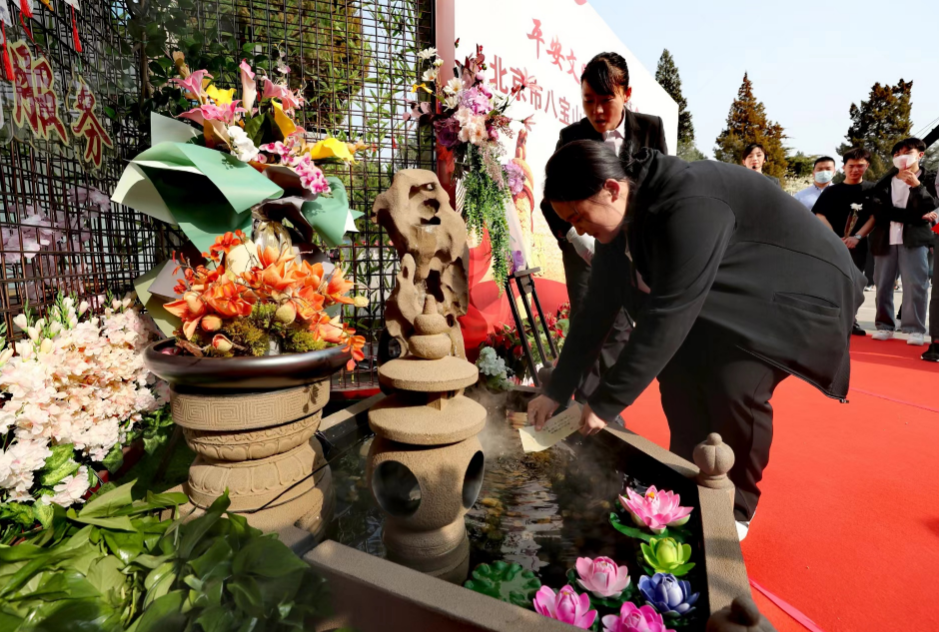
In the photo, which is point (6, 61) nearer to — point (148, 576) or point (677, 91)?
point (148, 576)

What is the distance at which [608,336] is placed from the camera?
7.58 ft

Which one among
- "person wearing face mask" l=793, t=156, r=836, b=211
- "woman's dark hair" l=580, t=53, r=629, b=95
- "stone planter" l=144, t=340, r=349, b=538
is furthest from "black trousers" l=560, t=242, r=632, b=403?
"person wearing face mask" l=793, t=156, r=836, b=211

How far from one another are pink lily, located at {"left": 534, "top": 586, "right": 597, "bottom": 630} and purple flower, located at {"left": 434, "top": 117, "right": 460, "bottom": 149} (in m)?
1.98

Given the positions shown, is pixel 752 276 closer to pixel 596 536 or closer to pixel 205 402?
pixel 596 536

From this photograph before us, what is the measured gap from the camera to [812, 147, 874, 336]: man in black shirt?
15.8 ft

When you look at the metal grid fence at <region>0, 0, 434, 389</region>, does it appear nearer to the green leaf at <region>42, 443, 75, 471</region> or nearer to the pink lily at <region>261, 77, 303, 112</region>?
the pink lily at <region>261, 77, 303, 112</region>

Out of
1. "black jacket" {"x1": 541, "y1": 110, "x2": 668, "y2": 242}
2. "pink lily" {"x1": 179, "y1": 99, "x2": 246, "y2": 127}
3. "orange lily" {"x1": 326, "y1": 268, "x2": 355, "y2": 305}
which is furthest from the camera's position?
"black jacket" {"x1": 541, "y1": 110, "x2": 668, "y2": 242}

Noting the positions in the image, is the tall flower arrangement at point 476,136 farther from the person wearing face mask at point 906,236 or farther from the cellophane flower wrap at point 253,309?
the person wearing face mask at point 906,236

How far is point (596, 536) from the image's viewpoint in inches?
64.6

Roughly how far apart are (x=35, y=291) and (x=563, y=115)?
13.0ft

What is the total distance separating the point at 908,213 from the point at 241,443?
6.11 metres

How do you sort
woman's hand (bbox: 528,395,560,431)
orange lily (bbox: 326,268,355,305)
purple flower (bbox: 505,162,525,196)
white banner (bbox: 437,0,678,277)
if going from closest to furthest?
1. orange lily (bbox: 326,268,355,305)
2. woman's hand (bbox: 528,395,560,431)
3. purple flower (bbox: 505,162,525,196)
4. white banner (bbox: 437,0,678,277)

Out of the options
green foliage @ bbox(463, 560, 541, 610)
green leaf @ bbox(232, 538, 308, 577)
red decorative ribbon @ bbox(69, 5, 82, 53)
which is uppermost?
red decorative ribbon @ bbox(69, 5, 82, 53)

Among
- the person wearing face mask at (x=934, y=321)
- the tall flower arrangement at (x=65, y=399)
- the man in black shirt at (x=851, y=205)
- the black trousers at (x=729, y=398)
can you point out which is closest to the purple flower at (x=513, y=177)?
the black trousers at (x=729, y=398)
